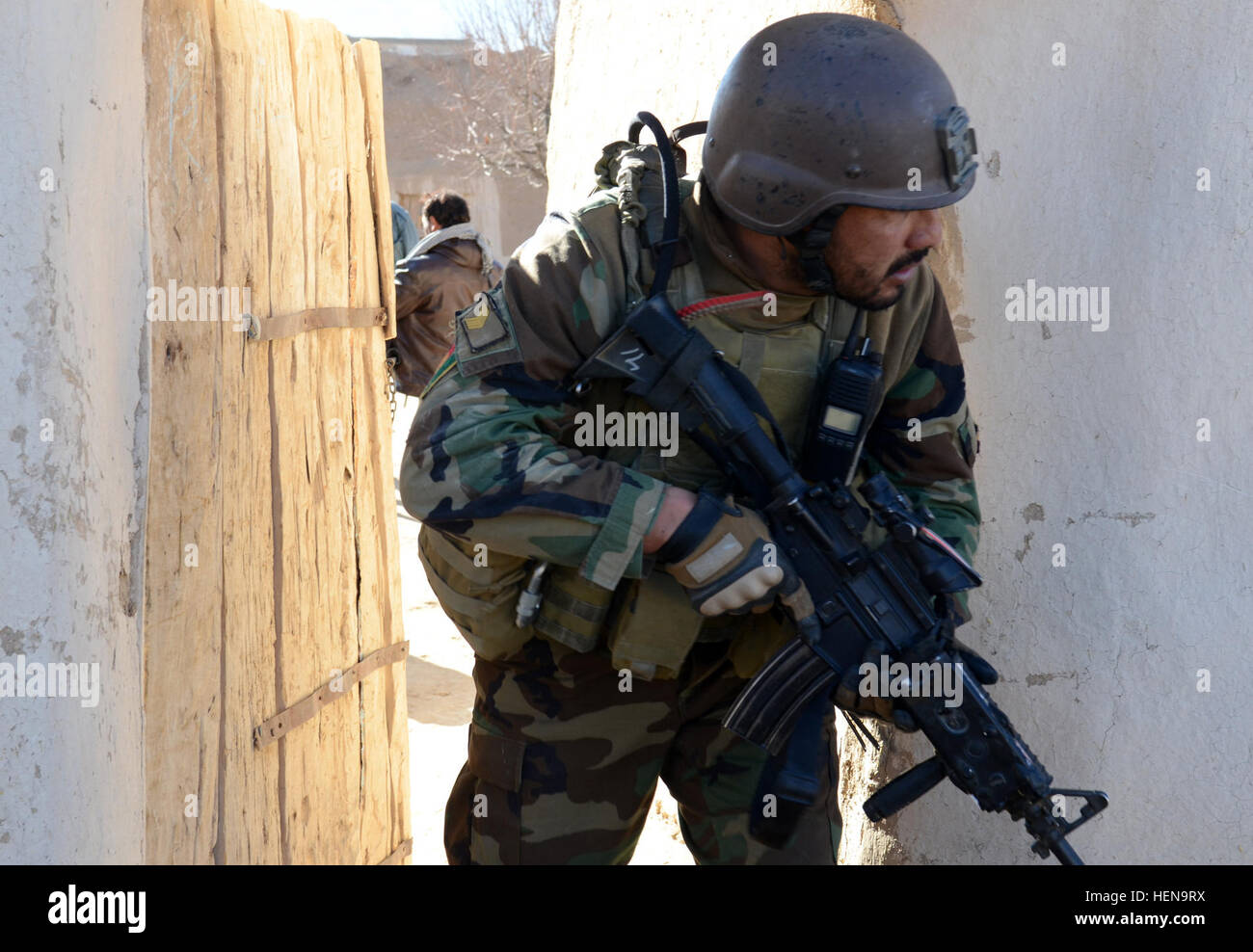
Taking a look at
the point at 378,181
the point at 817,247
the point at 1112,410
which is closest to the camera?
the point at 817,247

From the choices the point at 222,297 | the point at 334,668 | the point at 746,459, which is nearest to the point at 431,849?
the point at 334,668

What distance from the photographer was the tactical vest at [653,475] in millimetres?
1922

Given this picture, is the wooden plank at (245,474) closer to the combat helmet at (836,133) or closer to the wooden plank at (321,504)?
the wooden plank at (321,504)

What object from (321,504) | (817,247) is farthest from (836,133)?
(321,504)

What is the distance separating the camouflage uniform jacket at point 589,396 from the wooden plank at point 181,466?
1.62 ft

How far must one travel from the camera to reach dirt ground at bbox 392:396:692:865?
3422 millimetres

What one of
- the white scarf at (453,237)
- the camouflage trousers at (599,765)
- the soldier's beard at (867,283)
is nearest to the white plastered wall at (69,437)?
the camouflage trousers at (599,765)

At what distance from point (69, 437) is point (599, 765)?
3.34 feet

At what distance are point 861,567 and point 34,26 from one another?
141cm

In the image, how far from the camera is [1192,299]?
2246 millimetres

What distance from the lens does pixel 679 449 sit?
6.56 ft

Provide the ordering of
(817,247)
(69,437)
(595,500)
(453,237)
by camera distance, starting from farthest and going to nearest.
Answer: (453,237), (817,247), (595,500), (69,437)

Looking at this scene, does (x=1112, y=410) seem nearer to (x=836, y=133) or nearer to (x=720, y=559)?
(x=836, y=133)

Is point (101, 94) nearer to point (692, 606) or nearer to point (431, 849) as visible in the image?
point (692, 606)
